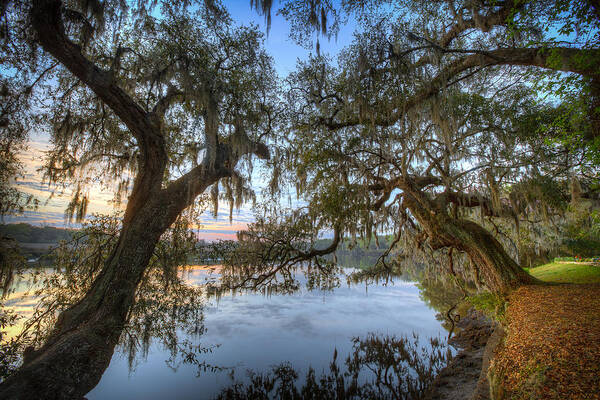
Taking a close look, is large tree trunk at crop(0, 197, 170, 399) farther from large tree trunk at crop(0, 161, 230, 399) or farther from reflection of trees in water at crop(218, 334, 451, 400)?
reflection of trees in water at crop(218, 334, 451, 400)

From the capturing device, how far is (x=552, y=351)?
107 inches

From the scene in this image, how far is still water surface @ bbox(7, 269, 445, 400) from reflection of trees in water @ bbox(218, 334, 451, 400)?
1.51 ft

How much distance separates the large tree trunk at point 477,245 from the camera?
214 inches

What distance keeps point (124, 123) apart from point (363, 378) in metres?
9.55

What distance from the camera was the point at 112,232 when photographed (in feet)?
22.8

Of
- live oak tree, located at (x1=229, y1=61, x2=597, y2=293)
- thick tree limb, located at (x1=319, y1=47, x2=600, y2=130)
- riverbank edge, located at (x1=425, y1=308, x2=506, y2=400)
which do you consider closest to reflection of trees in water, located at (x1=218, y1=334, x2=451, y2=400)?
riverbank edge, located at (x1=425, y1=308, x2=506, y2=400)

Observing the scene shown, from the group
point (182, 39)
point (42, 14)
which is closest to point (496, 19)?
point (182, 39)

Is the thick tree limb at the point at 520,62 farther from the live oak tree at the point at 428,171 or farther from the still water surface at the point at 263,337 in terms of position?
the still water surface at the point at 263,337

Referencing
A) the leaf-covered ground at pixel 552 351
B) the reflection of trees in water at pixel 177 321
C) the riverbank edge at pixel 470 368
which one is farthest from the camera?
the reflection of trees in water at pixel 177 321

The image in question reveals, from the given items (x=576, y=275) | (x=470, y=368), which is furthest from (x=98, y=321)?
(x=576, y=275)

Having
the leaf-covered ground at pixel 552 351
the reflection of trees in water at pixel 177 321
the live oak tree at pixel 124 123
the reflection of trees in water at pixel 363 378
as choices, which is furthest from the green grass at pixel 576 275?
the live oak tree at pixel 124 123

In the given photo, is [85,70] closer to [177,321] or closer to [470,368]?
[177,321]

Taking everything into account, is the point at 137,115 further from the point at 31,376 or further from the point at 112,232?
the point at 31,376

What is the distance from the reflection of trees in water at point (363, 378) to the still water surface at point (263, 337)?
1.51ft
